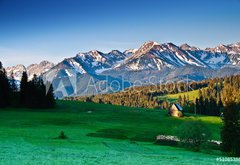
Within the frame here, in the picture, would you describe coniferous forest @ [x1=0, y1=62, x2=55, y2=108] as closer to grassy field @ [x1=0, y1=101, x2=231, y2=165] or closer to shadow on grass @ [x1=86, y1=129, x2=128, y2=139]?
grassy field @ [x1=0, y1=101, x2=231, y2=165]

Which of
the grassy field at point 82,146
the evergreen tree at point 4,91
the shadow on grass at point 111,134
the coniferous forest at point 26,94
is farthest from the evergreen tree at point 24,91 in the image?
the shadow on grass at point 111,134

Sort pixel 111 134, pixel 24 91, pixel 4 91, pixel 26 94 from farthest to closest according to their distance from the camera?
pixel 24 91 → pixel 26 94 → pixel 4 91 → pixel 111 134

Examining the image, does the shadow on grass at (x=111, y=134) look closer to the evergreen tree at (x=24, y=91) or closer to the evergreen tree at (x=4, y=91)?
the evergreen tree at (x=4, y=91)

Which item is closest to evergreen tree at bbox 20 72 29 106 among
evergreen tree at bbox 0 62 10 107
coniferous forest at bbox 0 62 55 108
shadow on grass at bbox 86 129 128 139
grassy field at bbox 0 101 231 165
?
coniferous forest at bbox 0 62 55 108

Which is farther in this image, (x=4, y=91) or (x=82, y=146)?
(x=4, y=91)

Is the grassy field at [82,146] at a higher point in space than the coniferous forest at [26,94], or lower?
lower

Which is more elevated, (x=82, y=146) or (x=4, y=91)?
(x=4, y=91)

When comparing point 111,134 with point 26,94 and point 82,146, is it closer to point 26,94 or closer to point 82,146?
point 82,146

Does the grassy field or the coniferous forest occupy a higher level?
the coniferous forest

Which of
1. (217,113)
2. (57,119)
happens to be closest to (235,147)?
(57,119)

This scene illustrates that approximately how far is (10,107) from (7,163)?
10106 cm

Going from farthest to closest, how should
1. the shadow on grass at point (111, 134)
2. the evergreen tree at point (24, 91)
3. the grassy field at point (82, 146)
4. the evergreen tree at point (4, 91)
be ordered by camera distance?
the evergreen tree at point (24, 91) < the evergreen tree at point (4, 91) < the shadow on grass at point (111, 134) < the grassy field at point (82, 146)

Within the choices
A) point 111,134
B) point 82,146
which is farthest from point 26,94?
point 82,146

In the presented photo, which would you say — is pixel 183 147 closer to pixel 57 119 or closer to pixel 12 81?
pixel 57 119
